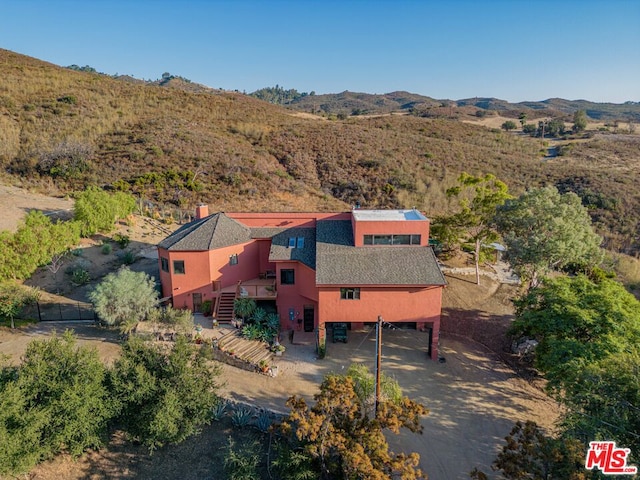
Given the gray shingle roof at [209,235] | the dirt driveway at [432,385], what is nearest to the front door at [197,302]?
the gray shingle roof at [209,235]

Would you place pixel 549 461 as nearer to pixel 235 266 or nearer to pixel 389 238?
pixel 389 238

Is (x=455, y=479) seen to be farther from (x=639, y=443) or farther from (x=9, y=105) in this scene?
(x=9, y=105)

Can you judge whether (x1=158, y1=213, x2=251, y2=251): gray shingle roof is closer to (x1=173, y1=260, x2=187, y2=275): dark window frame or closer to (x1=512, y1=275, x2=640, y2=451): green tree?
(x1=173, y1=260, x2=187, y2=275): dark window frame

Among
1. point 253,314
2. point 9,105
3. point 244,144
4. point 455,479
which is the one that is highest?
point 9,105

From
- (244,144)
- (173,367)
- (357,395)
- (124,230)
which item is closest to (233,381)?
(173,367)

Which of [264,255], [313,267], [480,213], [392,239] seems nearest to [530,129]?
[480,213]

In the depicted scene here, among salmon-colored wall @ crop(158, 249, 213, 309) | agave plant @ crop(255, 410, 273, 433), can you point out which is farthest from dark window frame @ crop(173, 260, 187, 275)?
agave plant @ crop(255, 410, 273, 433)

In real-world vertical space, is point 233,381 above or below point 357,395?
below
